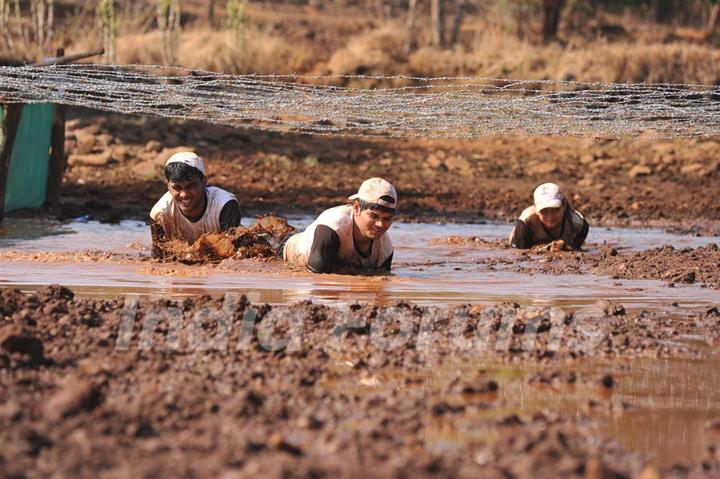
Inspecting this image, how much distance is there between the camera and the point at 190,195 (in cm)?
1095

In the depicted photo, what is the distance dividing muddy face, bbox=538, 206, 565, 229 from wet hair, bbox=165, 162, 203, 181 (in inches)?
156

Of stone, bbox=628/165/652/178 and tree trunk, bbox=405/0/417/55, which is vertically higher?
tree trunk, bbox=405/0/417/55

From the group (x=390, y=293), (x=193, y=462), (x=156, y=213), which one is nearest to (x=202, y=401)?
(x=193, y=462)

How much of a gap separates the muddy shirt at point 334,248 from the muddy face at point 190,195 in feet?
3.07

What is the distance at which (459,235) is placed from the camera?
15.4 meters

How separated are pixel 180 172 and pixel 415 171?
36.0 feet

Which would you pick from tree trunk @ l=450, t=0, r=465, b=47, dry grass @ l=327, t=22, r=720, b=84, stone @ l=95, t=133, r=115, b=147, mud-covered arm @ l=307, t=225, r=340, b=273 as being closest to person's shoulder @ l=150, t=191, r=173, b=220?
mud-covered arm @ l=307, t=225, r=340, b=273

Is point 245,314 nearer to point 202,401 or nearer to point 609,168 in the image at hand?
point 202,401

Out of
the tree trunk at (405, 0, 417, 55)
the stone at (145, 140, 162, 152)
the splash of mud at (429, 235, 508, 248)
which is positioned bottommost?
the splash of mud at (429, 235, 508, 248)

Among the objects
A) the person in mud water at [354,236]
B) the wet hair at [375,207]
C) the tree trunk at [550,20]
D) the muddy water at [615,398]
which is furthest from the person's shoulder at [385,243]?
the tree trunk at [550,20]

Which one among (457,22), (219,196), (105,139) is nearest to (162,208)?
(219,196)

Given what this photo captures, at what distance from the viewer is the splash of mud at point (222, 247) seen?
10867 mm

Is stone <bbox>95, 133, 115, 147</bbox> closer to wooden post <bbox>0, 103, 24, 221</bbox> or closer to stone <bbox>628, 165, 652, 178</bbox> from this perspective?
wooden post <bbox>0, 103, 24, 221</bbox>

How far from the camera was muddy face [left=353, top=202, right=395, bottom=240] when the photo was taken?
9984 mm
